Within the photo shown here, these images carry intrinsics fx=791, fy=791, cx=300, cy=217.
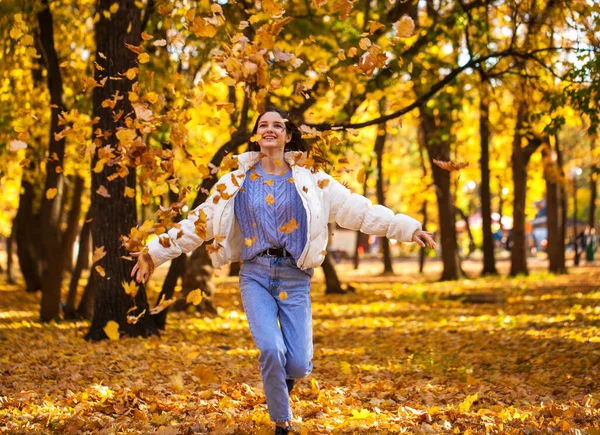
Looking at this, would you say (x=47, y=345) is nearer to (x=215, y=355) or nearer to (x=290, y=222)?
(x=215, y=355)

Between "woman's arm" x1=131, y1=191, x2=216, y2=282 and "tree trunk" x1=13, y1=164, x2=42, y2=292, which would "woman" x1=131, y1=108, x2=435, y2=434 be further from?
"tree trunk" x1=13, y1=164, x2=42, y2=292

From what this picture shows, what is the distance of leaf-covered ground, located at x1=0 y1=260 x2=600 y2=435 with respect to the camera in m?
5.58

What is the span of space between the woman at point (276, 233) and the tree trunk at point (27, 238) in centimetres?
1332

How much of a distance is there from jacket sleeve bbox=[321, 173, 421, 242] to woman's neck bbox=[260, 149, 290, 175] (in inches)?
10.7

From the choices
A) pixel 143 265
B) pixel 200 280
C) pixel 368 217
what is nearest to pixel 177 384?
pixel 143 265

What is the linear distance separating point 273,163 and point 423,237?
3.54 ft

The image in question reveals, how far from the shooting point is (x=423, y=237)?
5023mm

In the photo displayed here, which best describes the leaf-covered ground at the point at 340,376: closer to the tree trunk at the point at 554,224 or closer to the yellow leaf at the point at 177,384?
the yellow leaf at the point at 177,384

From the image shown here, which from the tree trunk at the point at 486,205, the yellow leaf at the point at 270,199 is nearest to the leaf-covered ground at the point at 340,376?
the yellow leaf at the point at 270,199

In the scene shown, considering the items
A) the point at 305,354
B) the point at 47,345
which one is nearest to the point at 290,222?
the point at 305,354

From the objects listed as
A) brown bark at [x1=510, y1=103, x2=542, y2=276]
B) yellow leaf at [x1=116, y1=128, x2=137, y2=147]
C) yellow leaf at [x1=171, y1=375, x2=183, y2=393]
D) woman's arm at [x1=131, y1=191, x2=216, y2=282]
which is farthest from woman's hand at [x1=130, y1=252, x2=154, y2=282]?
brown bark at [x1=510, y1=103, x2=542, y2=276]

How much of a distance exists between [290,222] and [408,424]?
1815 mm

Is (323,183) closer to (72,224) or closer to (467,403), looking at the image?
(467,403)

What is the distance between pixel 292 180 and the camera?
197 inches
